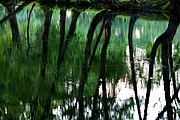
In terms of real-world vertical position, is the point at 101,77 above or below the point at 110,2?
below

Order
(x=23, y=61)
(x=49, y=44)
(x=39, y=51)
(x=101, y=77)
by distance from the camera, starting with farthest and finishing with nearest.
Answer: (x=49, y=44), (x=39, y=51), (x=23, y=61), (x=101, y=77)

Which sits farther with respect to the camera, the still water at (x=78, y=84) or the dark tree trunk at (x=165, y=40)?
the dark tree trunk at (x=165, y=40)

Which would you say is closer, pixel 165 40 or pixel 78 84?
pixel 78 84

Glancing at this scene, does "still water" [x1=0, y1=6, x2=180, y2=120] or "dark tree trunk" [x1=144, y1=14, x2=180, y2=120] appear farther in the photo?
"dark tree trunk" [x1=144, y1=14, x2=180, y2=120]

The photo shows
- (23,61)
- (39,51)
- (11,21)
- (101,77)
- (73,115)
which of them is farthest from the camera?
(11,21)

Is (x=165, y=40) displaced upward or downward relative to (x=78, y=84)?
upward

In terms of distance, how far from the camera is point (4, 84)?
8.13 meters

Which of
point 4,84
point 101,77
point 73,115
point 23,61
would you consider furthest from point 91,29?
point 73,115

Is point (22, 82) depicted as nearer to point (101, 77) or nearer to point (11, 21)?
point (101, 77)

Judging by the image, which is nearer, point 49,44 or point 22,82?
point 22,82

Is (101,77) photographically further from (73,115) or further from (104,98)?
(73,115)

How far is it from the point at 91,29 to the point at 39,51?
2.54 meters

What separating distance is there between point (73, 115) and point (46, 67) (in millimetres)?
3386

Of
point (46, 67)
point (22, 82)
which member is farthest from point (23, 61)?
point (22, 82)
